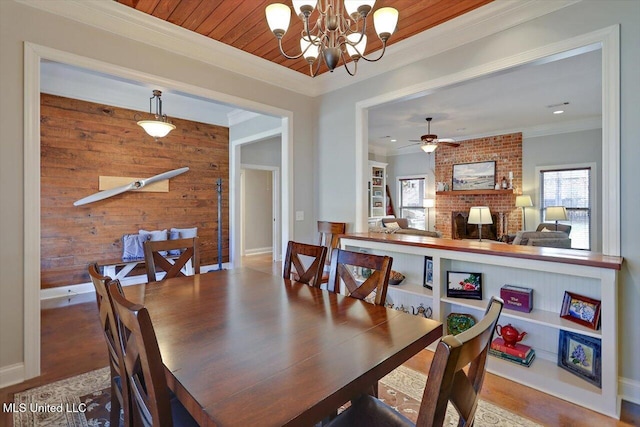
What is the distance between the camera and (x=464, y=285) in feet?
8.25

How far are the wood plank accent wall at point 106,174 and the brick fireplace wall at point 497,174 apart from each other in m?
5.51

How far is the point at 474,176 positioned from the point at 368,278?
6674 millimetres

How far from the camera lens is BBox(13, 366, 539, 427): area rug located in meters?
1.81

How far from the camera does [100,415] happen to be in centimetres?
188

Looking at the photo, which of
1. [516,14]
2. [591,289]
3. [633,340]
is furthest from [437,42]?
[633,340]

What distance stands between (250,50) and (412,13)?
1608mm

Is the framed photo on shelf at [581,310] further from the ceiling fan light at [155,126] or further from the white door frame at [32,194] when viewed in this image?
the ceiling fan light at [155,126]

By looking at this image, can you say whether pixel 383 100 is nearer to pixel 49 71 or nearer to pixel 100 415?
pixel 100 415

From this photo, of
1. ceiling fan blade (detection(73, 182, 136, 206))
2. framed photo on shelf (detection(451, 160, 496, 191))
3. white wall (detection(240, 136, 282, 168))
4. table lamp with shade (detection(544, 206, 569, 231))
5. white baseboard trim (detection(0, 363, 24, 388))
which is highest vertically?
white wall (detection(240, 136, 282, 168))

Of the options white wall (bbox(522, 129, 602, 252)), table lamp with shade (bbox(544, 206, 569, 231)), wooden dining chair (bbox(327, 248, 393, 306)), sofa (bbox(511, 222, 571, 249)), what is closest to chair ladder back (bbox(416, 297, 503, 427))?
wooden dining chair (bbox(327, 248, 393, 306))

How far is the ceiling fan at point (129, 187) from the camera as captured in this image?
4.33 metres

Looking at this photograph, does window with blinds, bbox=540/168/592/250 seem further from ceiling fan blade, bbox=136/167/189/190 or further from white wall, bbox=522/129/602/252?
ceiling fan blade, bbox=136/167/189/190

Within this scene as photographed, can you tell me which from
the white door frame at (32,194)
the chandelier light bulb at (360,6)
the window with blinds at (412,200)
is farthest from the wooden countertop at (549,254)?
the window with blinds at (412,200)

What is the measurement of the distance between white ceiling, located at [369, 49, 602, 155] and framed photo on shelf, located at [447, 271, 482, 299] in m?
1.68
